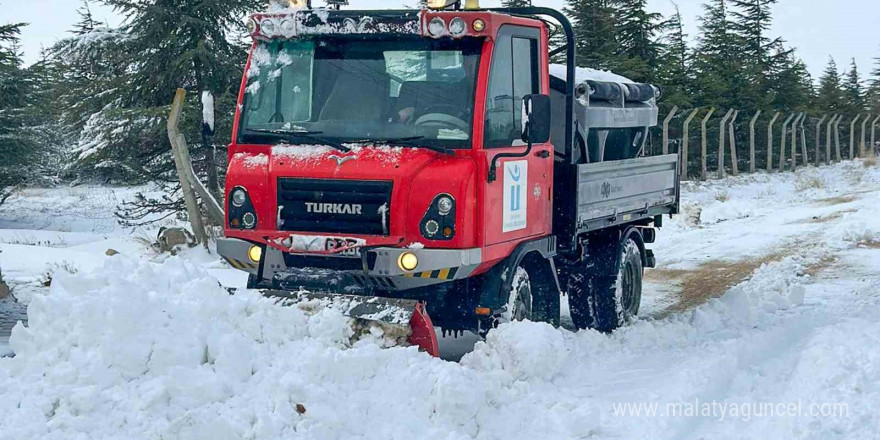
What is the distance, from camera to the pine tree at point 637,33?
31.6m

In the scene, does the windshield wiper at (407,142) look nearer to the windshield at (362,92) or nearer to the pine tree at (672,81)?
Result: the windshield at (362,92)

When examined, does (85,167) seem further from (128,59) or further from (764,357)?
(764,357)

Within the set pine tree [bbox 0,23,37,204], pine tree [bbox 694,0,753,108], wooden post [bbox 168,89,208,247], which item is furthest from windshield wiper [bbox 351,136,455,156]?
pine tree [bbox 694,0,753,108]

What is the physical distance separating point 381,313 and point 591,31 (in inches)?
989

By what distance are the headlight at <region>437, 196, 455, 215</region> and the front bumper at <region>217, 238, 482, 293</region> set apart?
0.26 m

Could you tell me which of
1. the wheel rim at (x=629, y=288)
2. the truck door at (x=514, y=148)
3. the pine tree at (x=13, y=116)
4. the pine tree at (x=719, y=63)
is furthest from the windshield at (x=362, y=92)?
the pine tree at (x=719, y=63)

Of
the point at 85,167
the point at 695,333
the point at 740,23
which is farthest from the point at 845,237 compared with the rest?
the point at 740,23

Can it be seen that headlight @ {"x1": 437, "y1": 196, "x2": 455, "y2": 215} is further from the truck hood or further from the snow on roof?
the snow on roof

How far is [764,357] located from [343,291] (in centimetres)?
306

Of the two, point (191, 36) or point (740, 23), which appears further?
point (740, 23)

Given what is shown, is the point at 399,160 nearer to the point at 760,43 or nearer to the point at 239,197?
the point at 239,197

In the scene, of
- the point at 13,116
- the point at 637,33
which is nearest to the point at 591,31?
the point at 637,33

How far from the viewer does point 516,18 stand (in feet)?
23.2

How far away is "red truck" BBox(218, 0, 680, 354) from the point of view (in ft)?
21.0
